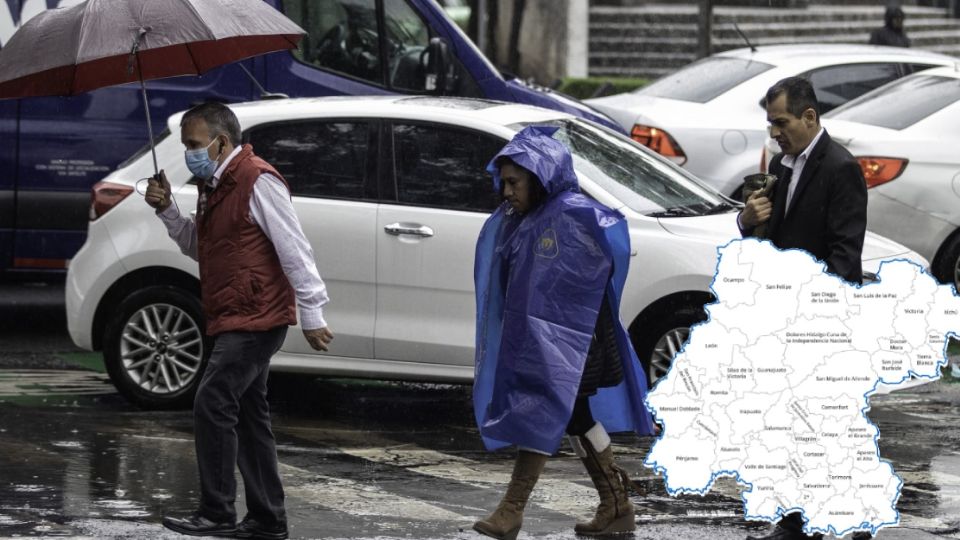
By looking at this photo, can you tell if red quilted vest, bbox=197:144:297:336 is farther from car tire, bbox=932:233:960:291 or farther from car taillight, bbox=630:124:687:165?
car taillight, bbox=630:124:687:165

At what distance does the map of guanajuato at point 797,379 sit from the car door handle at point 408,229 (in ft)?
10.2

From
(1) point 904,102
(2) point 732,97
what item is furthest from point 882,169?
(2) point 732,97

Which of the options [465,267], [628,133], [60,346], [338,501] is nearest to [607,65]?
[628,133]

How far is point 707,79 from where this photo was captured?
1470cm

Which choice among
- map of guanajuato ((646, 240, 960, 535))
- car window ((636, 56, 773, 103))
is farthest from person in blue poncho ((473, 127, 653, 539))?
car window ((636, 56, 773, 103))

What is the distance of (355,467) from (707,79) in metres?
7.28

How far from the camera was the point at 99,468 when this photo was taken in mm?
8125

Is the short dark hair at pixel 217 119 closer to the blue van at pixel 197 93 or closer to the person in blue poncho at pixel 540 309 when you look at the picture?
the person in blue poncho at pixel 540 309

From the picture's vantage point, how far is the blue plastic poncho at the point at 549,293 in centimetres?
657

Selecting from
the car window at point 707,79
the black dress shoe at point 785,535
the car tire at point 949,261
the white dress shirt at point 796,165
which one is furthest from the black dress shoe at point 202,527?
the car window at point 707,79

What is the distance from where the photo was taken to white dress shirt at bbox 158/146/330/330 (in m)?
6.57

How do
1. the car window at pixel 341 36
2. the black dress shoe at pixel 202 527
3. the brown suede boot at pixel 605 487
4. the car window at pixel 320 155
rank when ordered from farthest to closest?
the car window at pixel 341 36 → the car window at pixel 320 155 → the brown suede boot at pixel 605 487 → the black dress shoe at pixel 202 527

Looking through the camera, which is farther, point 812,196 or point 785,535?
point 785,535

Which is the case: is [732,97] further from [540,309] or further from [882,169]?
[540,309]
